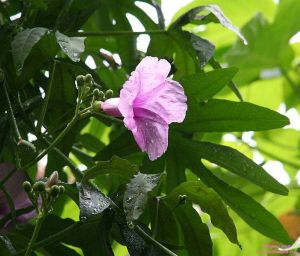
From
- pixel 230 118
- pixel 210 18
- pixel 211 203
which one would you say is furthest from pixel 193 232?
pixel 210 18

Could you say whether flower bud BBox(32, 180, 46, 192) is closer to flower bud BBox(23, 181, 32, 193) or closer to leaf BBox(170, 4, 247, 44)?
flower bud BBox(23, 181, 32, 193)

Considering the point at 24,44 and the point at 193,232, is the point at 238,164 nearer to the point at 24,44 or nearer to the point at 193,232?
the point at 193,232

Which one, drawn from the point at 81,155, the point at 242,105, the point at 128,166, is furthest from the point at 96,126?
the point at 128,166

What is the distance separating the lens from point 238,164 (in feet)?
2.56

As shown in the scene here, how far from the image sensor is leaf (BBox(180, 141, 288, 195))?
76 centimetres

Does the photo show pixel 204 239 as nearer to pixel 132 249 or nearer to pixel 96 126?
pixel 132 249

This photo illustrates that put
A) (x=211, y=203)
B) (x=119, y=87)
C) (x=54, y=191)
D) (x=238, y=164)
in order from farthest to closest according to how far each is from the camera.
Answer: (x=119, y=87) → (x=238, y=164) → (x=211, y=203) → (x=54, y=191)

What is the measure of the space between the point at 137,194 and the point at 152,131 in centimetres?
7

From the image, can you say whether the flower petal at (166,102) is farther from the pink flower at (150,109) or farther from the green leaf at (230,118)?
the green leaf at (230,118)

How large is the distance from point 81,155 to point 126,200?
1.12 feet

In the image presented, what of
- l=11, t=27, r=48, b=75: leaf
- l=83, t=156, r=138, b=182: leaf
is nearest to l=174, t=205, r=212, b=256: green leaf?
l=83, t=156, r=138, b=182: leaf

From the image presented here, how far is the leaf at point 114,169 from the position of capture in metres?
0.61

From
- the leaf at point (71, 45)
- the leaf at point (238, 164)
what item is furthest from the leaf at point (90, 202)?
the leaf at point (238, 164)

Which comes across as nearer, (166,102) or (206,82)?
(166,102)
